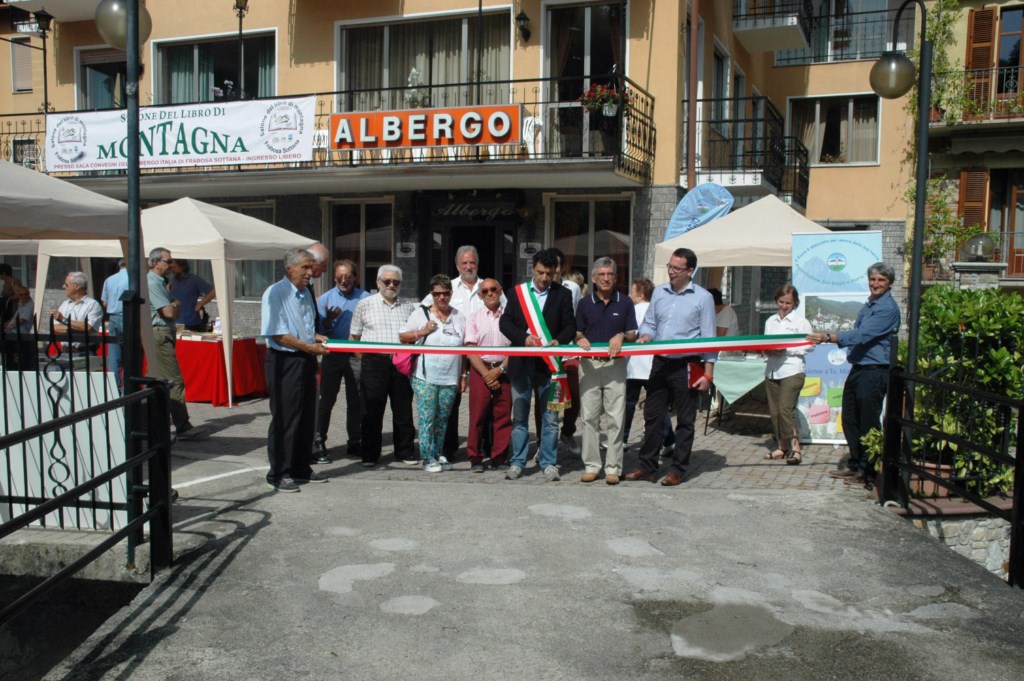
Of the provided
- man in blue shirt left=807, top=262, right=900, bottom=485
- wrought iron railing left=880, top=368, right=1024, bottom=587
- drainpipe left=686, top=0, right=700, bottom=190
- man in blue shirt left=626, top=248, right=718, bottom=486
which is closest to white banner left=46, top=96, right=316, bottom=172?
drainpipe left=686, top=0, right=700, bottom=190

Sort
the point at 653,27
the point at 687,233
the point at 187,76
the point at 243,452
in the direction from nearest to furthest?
the point at 243,452, the point at 687,233, the point at 653,27, the point at 187,76

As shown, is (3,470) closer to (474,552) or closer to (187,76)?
(474,552)

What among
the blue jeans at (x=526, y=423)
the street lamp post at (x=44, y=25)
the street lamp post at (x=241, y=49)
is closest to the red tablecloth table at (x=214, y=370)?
the blue jeans at (x=526, y=423)

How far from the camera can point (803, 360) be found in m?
8.78

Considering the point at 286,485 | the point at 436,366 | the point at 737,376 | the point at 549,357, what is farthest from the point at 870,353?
the point at 286,485

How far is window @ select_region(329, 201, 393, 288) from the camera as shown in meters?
16.6

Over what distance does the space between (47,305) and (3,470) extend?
15.3m

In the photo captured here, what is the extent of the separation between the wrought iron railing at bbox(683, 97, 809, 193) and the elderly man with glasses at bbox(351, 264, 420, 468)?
873 centimetres

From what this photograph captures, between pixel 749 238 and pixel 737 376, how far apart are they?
2.11 meters

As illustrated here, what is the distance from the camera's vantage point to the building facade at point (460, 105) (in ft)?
48.4

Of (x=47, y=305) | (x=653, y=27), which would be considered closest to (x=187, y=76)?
(x=47, y=305)

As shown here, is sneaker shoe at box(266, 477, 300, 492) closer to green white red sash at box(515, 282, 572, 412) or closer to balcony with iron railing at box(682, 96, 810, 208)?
green white red sash at box(515, 282, 572, 412)

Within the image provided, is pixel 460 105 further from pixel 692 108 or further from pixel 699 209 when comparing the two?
pixel 699 209

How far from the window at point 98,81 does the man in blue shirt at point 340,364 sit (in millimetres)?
12846
